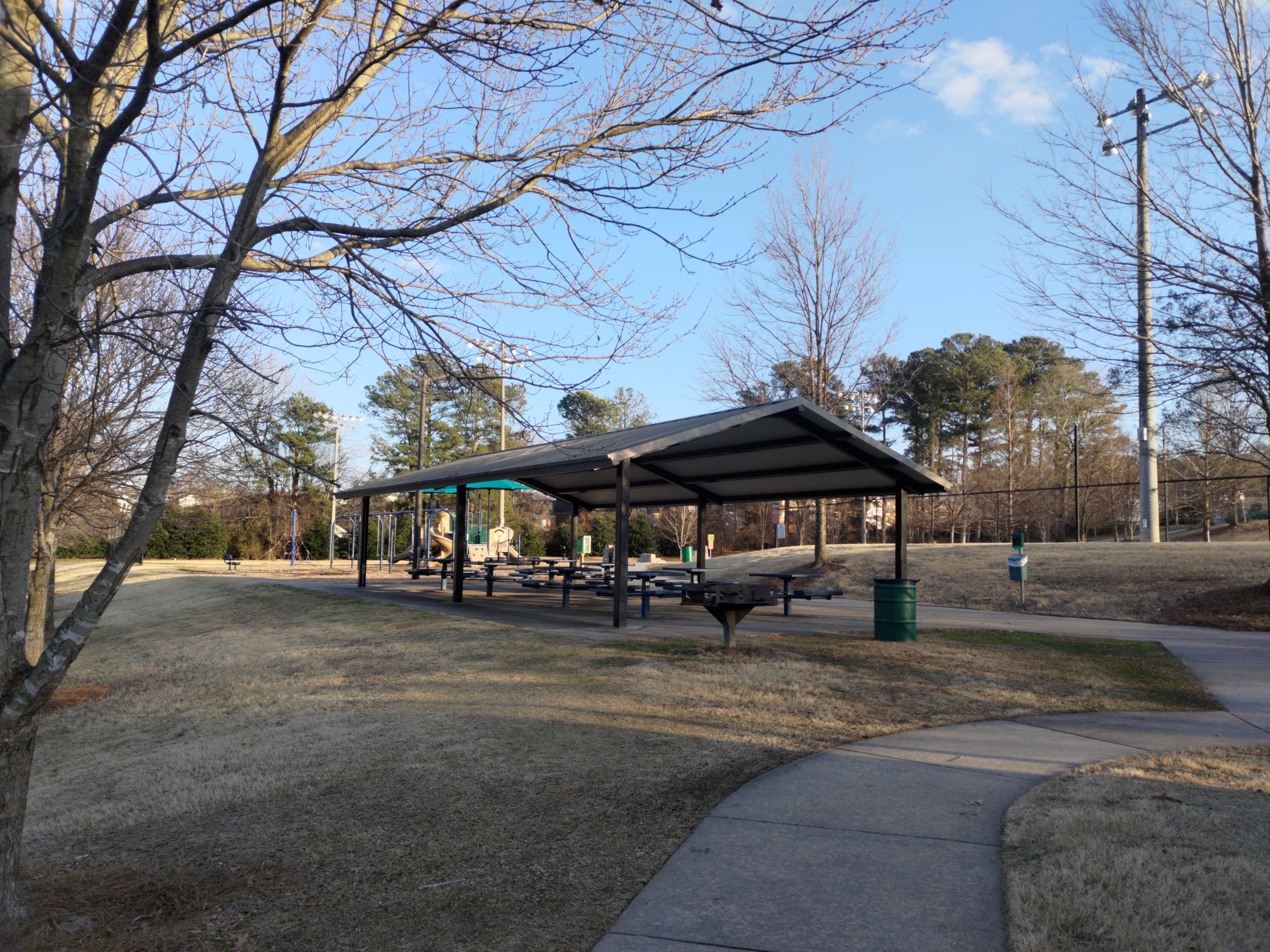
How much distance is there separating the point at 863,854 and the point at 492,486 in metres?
20.6

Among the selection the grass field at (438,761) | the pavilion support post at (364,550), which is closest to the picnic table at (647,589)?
the grass field at (438,761)

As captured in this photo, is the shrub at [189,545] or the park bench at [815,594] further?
the shrub at [189,545]

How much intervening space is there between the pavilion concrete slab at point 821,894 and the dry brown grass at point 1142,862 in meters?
0.20

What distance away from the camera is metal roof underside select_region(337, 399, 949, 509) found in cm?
1211

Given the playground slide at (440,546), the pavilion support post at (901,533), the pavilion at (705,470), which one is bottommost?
the playground slide at (440,546)

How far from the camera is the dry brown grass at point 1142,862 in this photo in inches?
129

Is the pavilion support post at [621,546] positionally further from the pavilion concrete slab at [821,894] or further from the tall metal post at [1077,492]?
the tall metal post at [1077,492]

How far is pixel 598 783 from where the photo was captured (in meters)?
5.45

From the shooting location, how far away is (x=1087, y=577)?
1884 cm

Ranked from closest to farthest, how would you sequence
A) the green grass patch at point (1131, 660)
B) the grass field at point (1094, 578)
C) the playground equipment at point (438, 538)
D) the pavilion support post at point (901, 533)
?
1. the green grass patch at point (1131, 660)
2. the pavilion support post at point (901, 533)
3. the grass field at point (1094, 578)
4. the playground equipment at point (438, 538)

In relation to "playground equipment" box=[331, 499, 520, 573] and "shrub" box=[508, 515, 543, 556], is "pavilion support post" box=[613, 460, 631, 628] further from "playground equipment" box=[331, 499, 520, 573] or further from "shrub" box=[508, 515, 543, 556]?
"shrub" box=[508, 515, 543, 556]

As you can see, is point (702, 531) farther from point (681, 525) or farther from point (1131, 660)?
point (681, 525)

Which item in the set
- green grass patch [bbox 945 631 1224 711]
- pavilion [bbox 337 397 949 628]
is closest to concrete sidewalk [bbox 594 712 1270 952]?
green grass patch [bbox 945 631 1224 711]

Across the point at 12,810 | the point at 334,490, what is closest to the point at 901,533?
the point at 334,490
